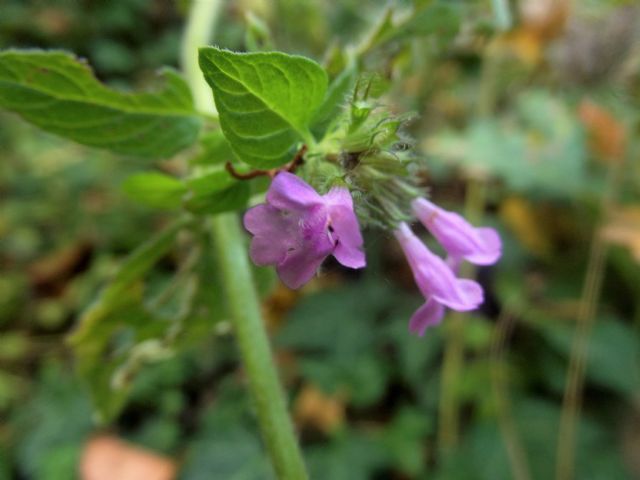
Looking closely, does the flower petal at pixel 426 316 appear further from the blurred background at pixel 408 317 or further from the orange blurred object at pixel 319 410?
the orange blurred object at pixel 319 410

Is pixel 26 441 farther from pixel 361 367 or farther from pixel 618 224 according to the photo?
pixel 618 224

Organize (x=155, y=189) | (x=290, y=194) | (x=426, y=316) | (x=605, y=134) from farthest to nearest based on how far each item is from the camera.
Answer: (x=605, y=134) < (x=155, y=189) < (x=426, y=316) < (x=290, y=194)

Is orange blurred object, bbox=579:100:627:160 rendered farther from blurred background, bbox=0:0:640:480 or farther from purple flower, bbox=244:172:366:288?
purple flower, bbox=244:172:366:288

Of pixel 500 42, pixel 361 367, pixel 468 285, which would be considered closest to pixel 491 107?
pixel 500 42

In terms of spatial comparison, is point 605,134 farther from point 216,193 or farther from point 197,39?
point 216,193

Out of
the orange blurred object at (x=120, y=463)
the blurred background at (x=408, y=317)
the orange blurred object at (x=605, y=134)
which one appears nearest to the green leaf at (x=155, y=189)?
the blurred background at (x=408, y=317)

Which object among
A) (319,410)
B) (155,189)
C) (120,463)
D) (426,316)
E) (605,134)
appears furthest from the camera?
(605,134)

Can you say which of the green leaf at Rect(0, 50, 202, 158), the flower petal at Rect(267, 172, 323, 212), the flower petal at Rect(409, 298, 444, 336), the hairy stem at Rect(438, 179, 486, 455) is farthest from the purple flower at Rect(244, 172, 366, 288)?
the hairy stem at Rect(438, 179, 486, 455)

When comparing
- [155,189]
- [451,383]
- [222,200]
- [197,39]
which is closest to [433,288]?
[222,200]
